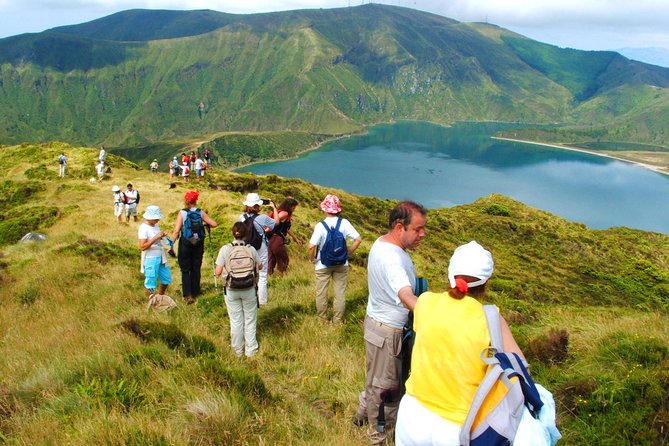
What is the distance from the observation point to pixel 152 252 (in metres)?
9.13

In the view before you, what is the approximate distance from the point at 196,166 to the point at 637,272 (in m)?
40.0

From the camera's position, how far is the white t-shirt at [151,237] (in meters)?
8.85

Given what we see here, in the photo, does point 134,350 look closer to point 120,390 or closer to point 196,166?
point 120,390

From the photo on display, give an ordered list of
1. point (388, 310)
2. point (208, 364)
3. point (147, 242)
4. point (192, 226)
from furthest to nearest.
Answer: point (192, 226), point (147, 242), point (208, 364), point (388, 310)

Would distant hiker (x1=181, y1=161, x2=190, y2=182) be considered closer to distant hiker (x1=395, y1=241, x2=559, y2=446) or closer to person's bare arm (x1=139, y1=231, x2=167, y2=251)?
person's bare arm (x1=139, y1=231, x2=167, y2=251)

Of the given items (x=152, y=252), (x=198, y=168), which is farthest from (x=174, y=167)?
(x=152, y=252)

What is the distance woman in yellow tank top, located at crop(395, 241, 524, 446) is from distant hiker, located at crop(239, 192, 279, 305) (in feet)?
17.6

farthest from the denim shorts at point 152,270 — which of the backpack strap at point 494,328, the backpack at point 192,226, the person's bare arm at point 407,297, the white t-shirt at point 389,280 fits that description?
the backpack strap at point 494,328

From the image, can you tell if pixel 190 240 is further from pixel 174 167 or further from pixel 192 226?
pixel 174 167

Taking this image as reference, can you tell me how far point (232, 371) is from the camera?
5.15 m

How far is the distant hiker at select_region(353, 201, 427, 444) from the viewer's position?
424 cm

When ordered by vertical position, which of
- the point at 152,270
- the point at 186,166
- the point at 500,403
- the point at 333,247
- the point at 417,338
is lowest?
the point at 186,166

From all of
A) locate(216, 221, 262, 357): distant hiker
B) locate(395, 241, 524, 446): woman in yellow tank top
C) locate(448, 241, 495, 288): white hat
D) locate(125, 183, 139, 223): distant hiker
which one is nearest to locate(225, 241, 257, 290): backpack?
locate(216, 221, 262, 357): distant hiker

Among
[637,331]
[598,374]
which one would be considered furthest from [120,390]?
[637,331]
